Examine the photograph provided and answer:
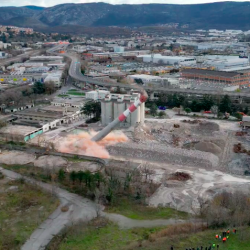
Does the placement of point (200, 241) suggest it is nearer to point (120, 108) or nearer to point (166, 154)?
point (166, 154)

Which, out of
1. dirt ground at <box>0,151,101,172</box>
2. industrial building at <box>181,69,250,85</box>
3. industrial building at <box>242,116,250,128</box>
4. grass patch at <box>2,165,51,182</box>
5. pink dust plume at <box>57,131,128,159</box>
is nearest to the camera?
grass patch at <box>2,165,51,182</box>

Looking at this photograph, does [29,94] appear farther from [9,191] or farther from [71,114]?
[9,191]

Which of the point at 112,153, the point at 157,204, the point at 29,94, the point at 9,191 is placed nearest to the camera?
the point at 157,204

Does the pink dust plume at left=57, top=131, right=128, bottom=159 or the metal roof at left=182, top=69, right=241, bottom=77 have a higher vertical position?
the metal roof at left=182, top=69, right=241, bottom=77

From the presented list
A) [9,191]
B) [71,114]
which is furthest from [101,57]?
[9,191]

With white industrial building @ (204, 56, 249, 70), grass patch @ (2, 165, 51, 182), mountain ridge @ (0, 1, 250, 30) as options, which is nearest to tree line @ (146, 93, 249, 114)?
grass patch @ (2, 165, 51, 182)

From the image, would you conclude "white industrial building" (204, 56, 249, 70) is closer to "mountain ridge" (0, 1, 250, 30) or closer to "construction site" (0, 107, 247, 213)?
"construction site" (0, 107, 247, 213)
